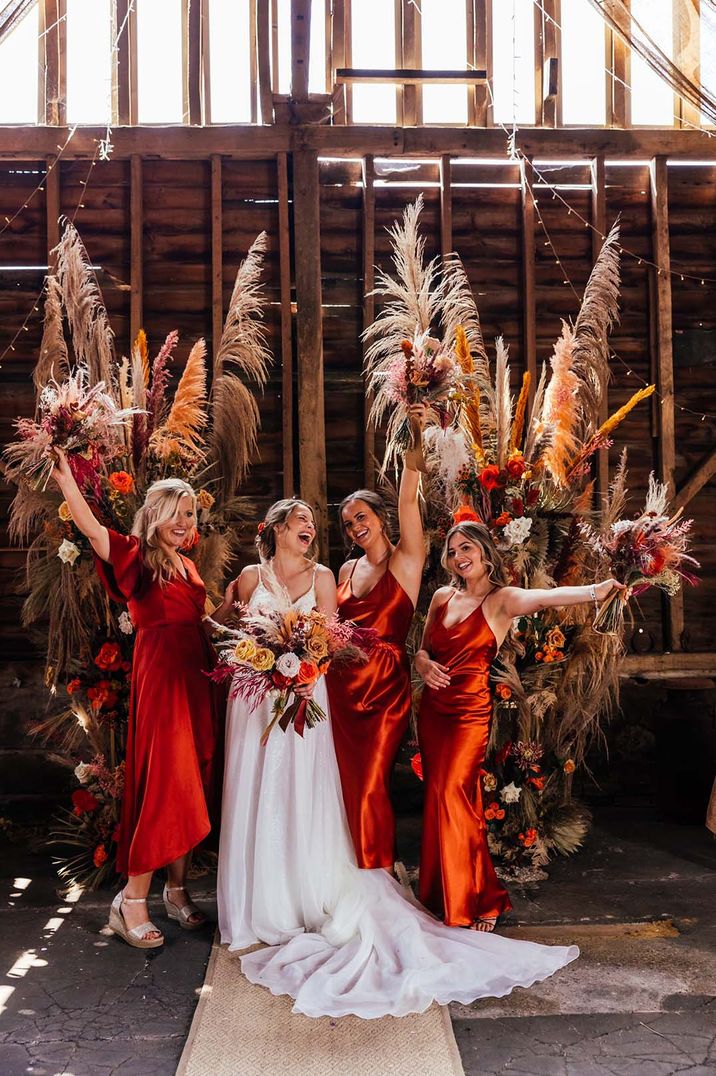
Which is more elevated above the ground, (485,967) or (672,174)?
(672,174)

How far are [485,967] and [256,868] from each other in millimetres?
895

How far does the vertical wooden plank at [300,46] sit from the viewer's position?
5.39m

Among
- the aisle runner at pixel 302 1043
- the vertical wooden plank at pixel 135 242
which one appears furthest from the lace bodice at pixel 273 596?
the vertical wooden plank at pixel 135 242

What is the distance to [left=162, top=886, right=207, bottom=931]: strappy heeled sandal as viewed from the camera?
3785 mm

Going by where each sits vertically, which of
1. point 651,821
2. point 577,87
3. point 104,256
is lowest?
point 651,821

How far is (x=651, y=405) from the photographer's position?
5879 millimetres

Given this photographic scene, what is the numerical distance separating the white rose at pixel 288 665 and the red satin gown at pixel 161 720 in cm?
59

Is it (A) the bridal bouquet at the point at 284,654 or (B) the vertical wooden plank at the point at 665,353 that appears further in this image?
(B) the vertical wooden plank at the point at 665,353

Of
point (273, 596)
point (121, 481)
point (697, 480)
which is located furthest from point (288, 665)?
point (697, 480)

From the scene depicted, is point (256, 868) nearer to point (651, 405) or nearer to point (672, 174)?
point (651, 405)

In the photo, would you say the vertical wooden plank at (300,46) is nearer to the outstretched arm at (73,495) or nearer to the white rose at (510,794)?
the outstretched arm at (73,495)

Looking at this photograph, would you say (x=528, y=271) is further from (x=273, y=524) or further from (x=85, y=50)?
(x=85, y=50)

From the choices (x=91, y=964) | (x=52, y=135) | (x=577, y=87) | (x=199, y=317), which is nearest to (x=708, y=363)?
(x=577, y=87)

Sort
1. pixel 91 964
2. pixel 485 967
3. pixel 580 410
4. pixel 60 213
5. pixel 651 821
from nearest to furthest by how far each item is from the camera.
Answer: pixel 485 967 → pixel 91 964 → pixel 580 410 → pixel 651 821 → pixel 60 213
